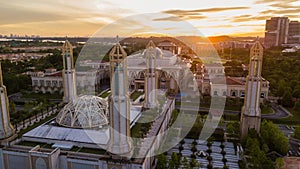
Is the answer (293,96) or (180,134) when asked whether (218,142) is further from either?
(293,96)

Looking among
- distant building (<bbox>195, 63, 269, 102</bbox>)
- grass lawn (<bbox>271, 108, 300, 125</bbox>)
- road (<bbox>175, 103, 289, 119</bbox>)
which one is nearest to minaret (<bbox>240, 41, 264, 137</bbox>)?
grass lawn (<bbox>271, 108, 300, 125</bbox>)

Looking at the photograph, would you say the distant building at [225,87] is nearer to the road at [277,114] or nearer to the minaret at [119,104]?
the road at [277,114]

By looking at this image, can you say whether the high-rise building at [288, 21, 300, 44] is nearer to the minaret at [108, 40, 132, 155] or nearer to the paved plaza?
the paved plaza

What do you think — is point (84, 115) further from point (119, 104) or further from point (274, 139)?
point (274, 139)

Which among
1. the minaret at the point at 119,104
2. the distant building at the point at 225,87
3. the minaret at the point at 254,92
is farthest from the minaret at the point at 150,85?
the distant building at the point at 225,87

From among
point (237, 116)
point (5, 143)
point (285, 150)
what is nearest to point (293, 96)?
point (237, 116)

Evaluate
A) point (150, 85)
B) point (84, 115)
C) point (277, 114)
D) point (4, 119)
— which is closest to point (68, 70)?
point (84, 115)

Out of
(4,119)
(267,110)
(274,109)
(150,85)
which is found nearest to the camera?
(4,119)
